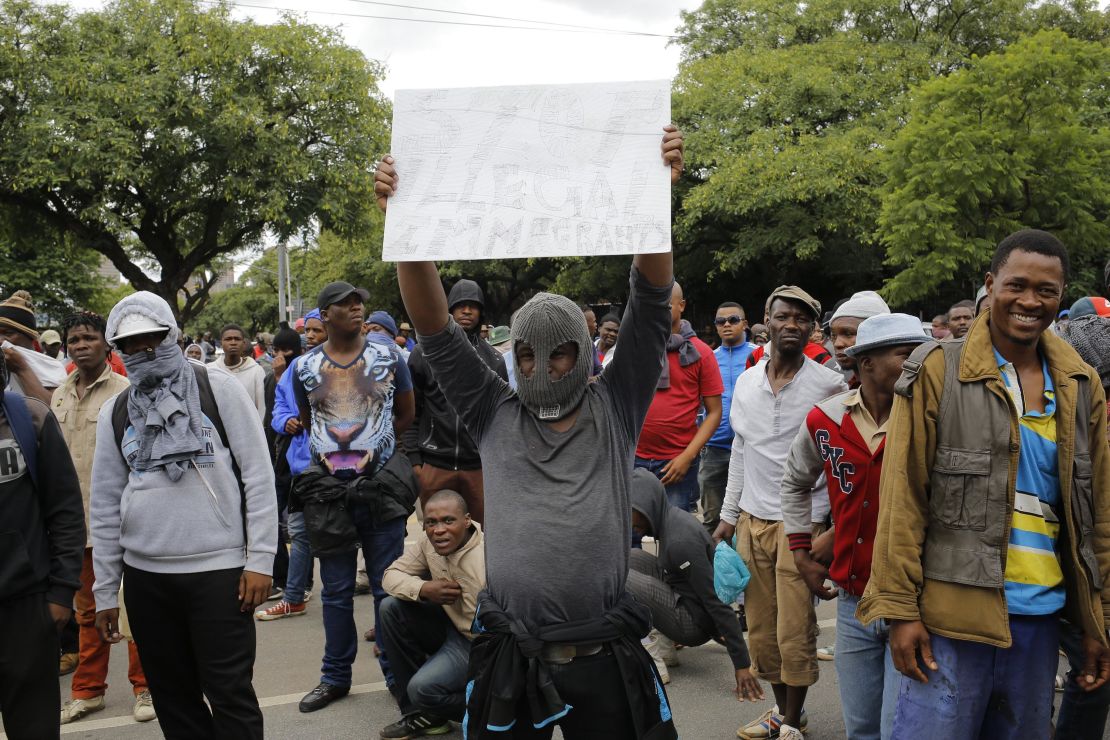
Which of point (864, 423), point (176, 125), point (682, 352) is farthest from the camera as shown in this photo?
point (176, 125)

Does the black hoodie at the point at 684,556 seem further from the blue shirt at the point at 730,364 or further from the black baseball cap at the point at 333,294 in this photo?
the blue shirt at the point at 730,364

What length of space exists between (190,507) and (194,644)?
1.76 feet

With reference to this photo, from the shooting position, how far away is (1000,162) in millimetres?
18375

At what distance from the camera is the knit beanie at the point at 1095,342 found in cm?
411

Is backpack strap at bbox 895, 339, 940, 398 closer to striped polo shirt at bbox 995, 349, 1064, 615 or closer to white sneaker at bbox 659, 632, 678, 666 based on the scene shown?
striped polo shirt at bbox 995, 349, 1064, 615

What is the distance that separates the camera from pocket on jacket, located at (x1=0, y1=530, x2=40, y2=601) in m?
3.41

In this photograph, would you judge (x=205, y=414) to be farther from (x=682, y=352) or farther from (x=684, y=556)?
(x=682, y=352)

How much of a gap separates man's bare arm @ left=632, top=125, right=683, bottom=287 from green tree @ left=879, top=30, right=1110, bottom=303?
17.4m

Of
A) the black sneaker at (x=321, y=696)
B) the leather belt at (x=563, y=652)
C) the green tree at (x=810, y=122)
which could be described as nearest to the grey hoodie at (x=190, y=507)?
the black sneaker at (x=321, y=696)

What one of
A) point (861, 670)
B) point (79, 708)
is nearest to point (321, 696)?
point (79, 708)

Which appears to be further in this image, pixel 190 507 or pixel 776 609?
pixel 776 609

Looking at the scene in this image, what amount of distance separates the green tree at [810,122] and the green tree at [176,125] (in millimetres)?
9830

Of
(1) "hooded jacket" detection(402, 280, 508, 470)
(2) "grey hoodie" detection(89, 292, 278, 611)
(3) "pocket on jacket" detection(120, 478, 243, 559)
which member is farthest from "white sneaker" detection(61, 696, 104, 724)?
(1) "hooded jacket" detection(402, 280, 508, 470)

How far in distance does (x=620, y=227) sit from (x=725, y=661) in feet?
12.3
